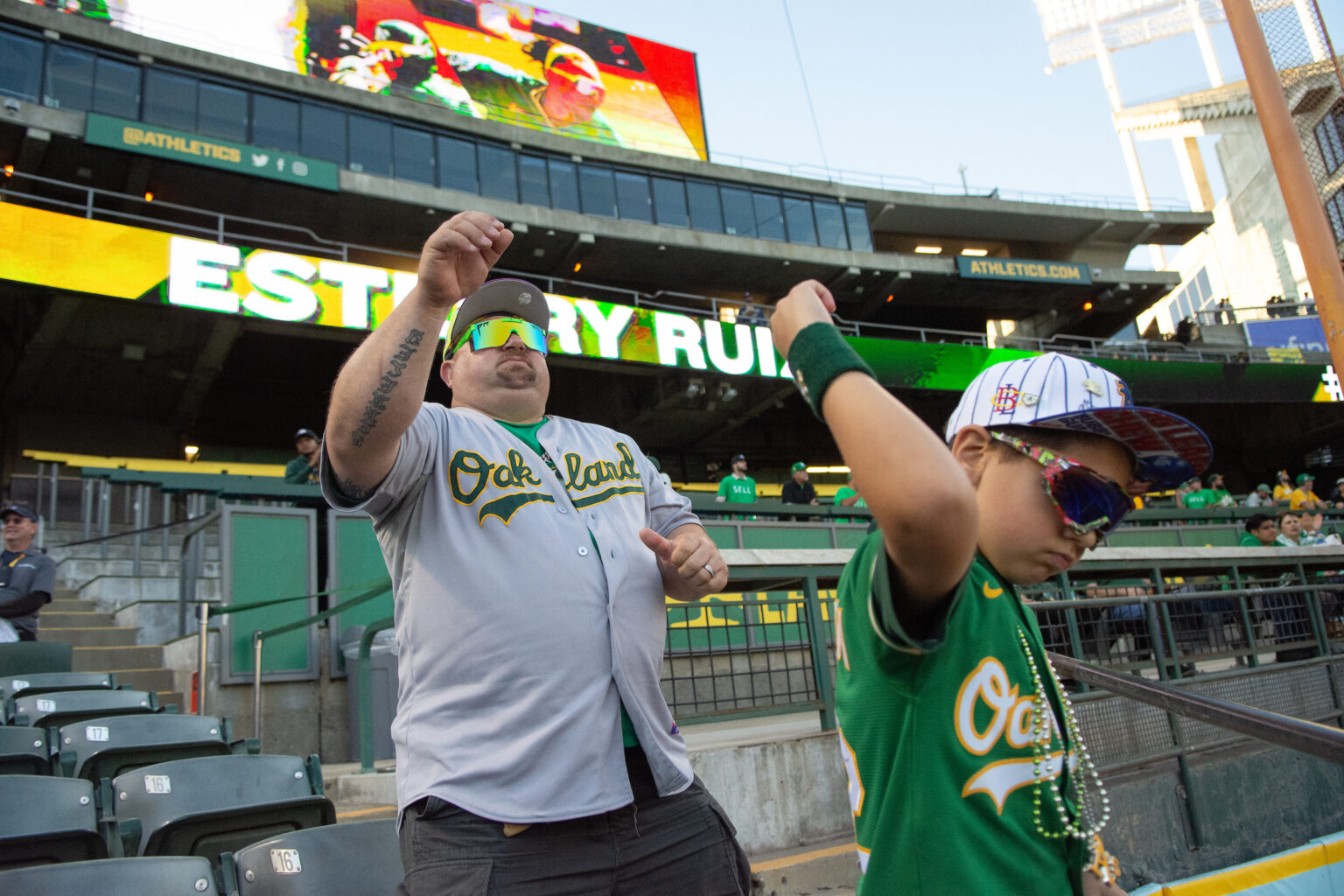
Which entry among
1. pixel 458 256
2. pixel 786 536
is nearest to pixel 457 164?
pixel 786 536

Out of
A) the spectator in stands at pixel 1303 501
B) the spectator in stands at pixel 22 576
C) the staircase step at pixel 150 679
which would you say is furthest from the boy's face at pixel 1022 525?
the spectator in stands at pixel 1303 501

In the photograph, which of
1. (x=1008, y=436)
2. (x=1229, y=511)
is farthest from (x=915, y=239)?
(x=1008, y=436)

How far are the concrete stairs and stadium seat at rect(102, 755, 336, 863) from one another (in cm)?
469

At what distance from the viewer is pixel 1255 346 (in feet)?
93.2

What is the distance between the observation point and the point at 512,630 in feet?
5.56

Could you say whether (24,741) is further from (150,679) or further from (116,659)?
(116,659)

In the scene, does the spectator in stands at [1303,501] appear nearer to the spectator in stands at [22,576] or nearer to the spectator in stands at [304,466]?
the spectator in stands at [304,466]

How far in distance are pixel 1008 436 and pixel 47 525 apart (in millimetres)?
13805

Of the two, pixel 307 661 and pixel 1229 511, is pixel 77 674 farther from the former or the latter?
pixel 1229 511

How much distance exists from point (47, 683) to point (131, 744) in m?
1.94

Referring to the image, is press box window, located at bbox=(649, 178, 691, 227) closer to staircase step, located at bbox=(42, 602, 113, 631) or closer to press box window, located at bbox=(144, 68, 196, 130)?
press box window, located at bbox=(144, 68, 196, 130)

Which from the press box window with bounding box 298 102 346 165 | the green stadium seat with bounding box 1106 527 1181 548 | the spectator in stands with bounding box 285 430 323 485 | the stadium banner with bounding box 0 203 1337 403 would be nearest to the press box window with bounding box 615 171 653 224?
the stadium banner with bounding box 0 203 1337 403

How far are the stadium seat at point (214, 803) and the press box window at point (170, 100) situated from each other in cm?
1875

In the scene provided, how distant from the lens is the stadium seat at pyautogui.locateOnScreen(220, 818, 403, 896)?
2371 millimetres
